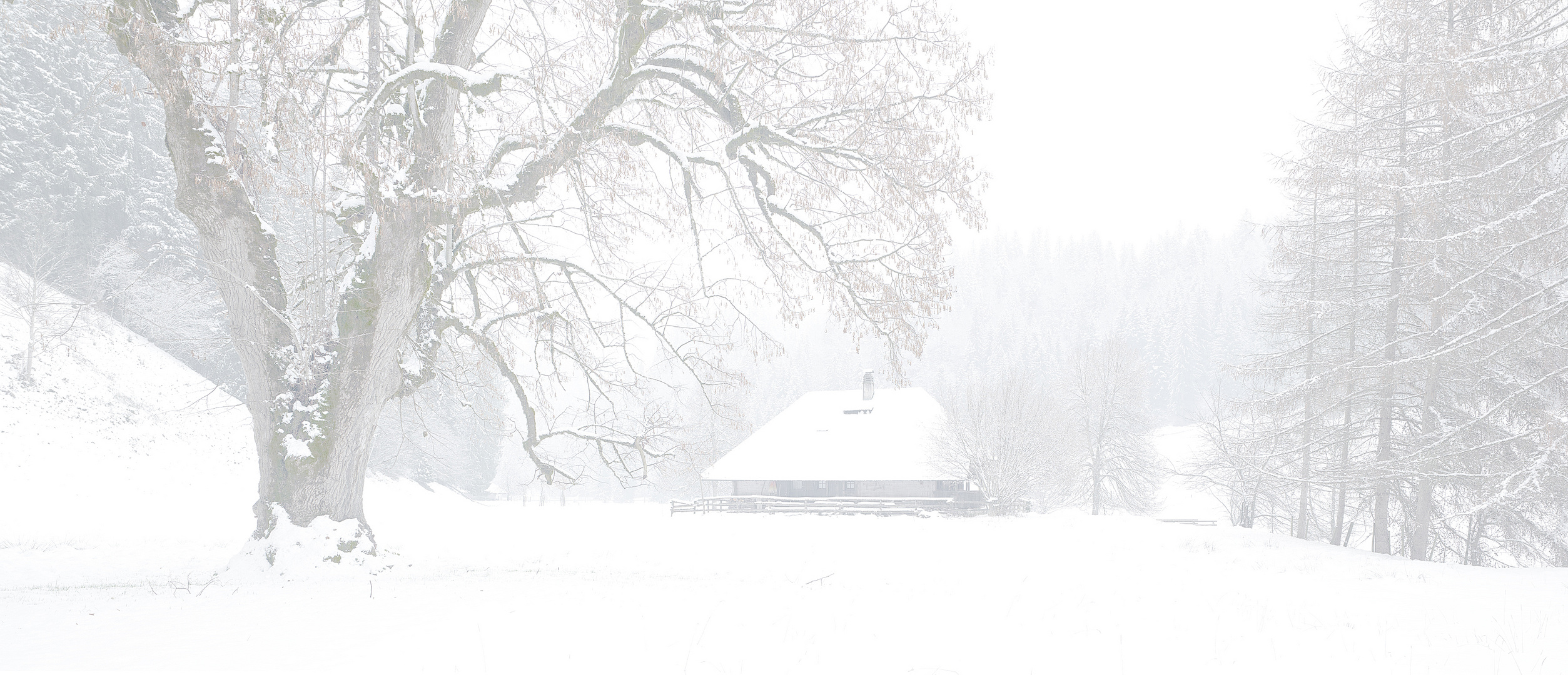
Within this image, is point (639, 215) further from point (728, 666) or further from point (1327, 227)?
point (1327, 227)

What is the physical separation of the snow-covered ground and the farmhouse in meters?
12.7

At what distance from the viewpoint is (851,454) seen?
34.2 m

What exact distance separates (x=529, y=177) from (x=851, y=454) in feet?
89.1

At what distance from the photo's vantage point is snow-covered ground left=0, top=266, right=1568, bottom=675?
4660mm

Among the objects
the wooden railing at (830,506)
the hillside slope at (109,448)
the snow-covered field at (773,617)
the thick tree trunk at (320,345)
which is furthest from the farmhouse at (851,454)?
the thick tree trunk at (320,345)

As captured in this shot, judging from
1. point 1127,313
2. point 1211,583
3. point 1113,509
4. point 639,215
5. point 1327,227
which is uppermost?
point 1127,313

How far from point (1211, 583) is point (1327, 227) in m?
11.3

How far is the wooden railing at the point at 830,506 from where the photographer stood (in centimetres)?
2856

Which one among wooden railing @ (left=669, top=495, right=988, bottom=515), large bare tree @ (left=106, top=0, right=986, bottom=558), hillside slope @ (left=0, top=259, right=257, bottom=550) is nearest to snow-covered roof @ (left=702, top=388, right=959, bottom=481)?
Answer: wooden railing @ (left=669, top=495, right=988, bottom=515)

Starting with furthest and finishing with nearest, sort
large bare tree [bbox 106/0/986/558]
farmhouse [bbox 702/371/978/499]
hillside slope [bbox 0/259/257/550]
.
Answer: farmhouse [bbox 702/371/978/499], hillside slope [bbox 0/259/257/550], large bare tree [bbox 106/0/986/558]

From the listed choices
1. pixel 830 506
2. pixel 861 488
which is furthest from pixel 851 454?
pixel 830 506

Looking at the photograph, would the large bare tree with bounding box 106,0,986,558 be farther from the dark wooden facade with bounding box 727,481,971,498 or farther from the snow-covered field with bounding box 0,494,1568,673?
the dark wooden facade with bounding box 727,481,971,498

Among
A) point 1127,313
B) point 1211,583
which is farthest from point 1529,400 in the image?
point 1127,313

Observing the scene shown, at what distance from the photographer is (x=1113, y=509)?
40625mm
